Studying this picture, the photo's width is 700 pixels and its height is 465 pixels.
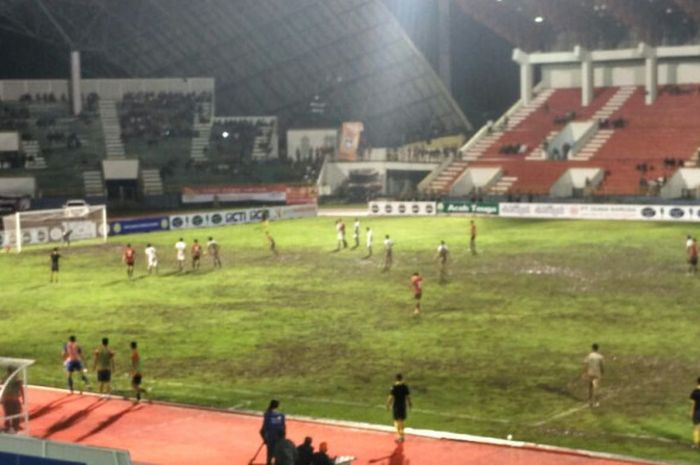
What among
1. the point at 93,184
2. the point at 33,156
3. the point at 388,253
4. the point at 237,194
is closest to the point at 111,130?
the point at 33,156

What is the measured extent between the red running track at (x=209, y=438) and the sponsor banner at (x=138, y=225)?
156ft

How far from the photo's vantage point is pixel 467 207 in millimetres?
86938

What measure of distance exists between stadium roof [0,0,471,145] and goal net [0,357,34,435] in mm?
81760

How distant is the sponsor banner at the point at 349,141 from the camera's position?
10188 centimetres

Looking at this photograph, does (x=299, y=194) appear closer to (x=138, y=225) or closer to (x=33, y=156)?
(x=138, y=225)

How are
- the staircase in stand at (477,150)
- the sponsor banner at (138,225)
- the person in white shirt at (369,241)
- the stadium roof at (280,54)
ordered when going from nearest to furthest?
the person in white shirt at (369,241), the sponsor banner at (138,225), the staircase in stand at (477,150), the stadium roof at (280,54)

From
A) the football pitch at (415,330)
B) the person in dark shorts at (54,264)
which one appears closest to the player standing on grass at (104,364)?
the football pitch at (415,330)

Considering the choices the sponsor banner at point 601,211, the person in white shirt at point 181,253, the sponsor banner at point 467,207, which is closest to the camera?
the person in white shirt at point 181,253

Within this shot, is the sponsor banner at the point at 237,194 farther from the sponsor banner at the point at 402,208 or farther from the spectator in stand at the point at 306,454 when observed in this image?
the spectator in stand at the point at 306,454

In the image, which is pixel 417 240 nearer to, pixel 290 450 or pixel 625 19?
pixel 625 19

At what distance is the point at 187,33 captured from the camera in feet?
360

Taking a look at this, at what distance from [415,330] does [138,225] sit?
141 feet

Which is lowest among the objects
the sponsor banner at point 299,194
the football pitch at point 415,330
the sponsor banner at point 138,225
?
the football pitch at point 415,330

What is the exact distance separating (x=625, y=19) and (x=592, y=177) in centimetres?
1525
